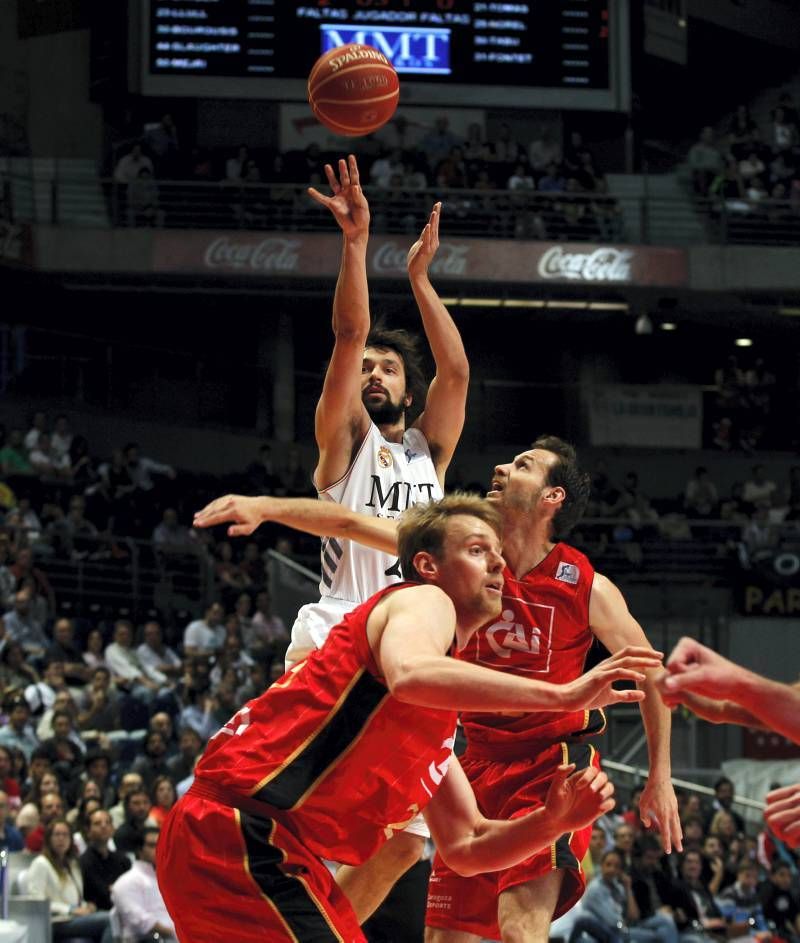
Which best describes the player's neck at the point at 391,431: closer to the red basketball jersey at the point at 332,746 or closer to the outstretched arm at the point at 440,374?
the outstretched arm at the point at 440,374

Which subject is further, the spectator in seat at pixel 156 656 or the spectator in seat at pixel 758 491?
the spectator in seat at pixel 758 491

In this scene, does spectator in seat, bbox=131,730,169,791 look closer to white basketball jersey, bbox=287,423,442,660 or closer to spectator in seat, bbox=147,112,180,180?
white basketball jersey, bbox=287,423,442,660

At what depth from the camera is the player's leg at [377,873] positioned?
20.0 ft

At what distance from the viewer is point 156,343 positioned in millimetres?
28094

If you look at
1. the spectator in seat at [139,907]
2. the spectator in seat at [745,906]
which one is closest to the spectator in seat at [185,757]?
the spectator in seat at [139,907]

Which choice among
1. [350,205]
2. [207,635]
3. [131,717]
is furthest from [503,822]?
[207,635]

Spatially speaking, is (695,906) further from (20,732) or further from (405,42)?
(405,42)

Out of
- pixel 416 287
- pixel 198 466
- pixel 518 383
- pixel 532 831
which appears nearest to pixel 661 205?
pixel 518 383

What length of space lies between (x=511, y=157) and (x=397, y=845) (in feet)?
68.9

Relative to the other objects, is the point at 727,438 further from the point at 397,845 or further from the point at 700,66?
the point at 397,845

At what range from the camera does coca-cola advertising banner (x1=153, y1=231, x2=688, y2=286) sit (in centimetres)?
2452

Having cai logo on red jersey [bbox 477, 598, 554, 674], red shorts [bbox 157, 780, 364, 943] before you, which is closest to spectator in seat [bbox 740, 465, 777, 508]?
cai logo on red jersey [bbox 477, 598, 554, 674]

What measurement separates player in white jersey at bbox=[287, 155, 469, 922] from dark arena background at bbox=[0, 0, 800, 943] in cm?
1199

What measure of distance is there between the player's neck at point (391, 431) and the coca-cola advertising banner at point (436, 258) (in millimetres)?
17118
